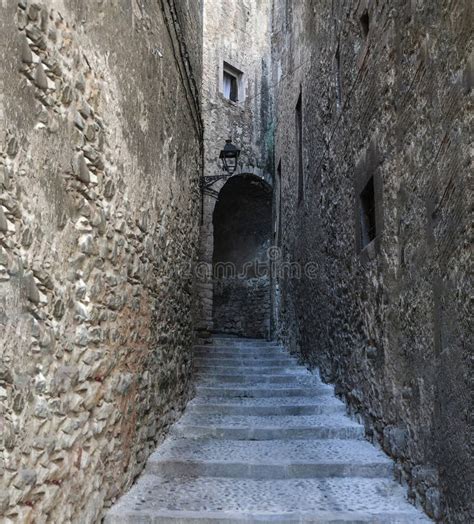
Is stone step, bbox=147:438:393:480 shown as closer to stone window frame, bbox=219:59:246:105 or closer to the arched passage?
the arched passage

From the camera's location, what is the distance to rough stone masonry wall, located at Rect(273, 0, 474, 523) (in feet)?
7.95

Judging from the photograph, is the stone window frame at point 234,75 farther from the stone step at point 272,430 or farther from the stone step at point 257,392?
the stone step at point 272,430

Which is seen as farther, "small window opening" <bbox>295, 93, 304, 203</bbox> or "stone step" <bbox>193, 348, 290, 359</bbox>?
"small window opening" <bbox>295, 93, 304, 203</bbox>

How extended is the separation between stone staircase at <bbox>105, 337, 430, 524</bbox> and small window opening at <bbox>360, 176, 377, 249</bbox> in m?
1.50

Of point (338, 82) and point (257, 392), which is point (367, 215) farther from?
point (257, 392)

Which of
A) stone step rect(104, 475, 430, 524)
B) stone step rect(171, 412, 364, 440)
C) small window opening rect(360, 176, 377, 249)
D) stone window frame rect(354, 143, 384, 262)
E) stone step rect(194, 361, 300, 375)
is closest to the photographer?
stone step rect(104, 475, 430, 524)

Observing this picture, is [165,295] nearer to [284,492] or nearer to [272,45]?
[284,492]

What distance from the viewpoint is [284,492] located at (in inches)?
130

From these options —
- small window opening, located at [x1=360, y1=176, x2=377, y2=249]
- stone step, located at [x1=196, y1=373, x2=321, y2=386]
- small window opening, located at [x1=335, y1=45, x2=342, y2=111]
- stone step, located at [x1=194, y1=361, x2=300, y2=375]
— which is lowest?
stone step, located at [x1=196, y1=373, x2=321, y2=386]

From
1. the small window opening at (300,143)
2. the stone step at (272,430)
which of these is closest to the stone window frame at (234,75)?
the small window opening at (300,143)

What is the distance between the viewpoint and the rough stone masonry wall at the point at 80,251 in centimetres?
181

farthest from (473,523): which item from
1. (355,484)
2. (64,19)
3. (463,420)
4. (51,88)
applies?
(64,19)

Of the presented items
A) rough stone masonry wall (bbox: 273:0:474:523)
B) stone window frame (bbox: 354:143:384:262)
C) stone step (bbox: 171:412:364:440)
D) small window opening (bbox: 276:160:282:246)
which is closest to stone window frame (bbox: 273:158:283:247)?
small window opening (bbox: 276:160:282:246)

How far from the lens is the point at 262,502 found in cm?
311
